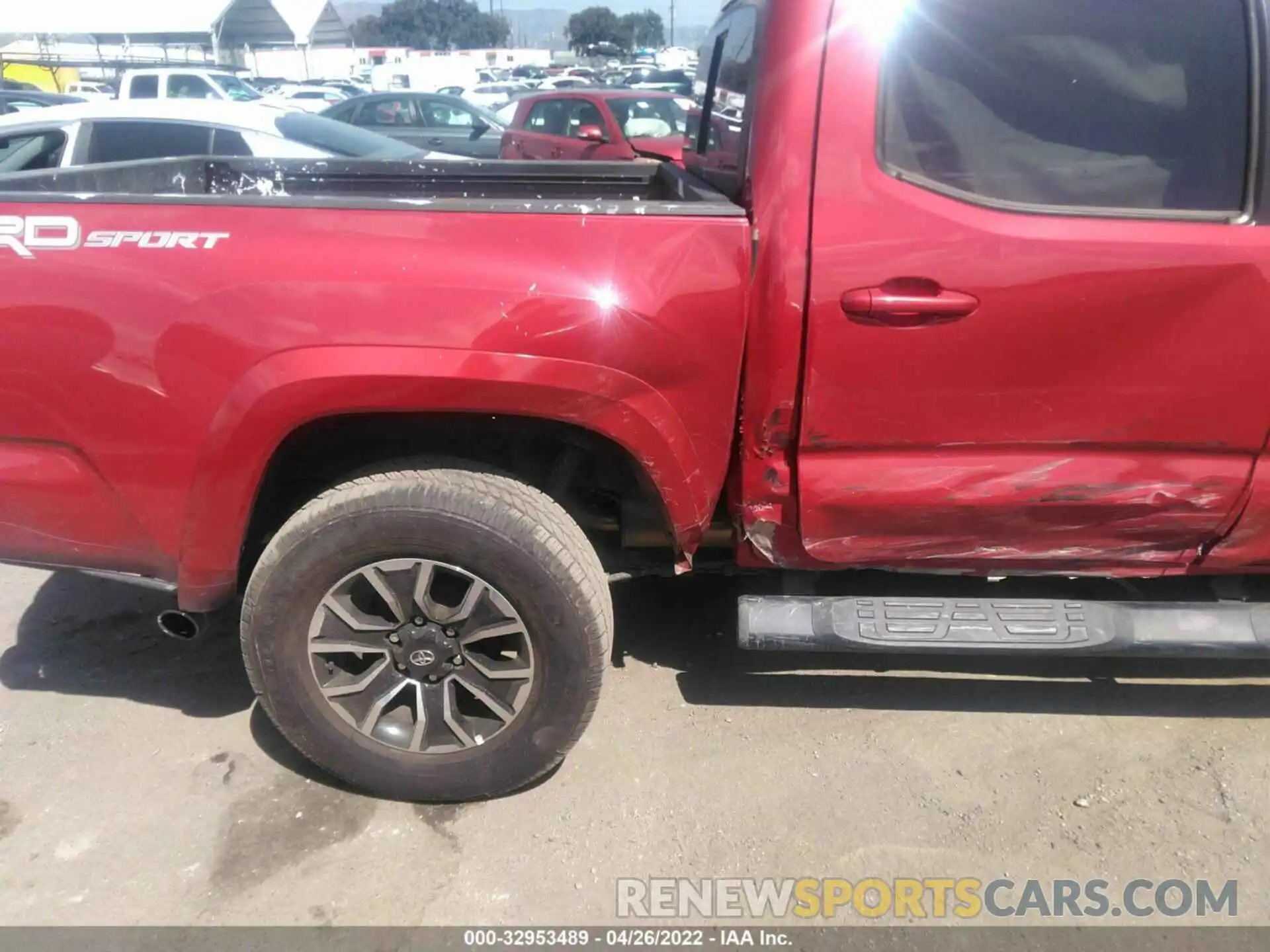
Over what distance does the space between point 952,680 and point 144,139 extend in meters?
6.36

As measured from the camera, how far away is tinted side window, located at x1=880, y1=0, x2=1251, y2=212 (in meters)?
2.06

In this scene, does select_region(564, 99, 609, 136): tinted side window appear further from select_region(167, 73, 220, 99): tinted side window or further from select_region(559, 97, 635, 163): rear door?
select_region(167, 73, 220, 99): tinted side window

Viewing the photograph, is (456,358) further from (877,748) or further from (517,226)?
(877,748)

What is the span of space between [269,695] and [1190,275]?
2390 mm

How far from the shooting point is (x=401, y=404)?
6.86 feet

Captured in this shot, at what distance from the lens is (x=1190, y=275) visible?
207cm

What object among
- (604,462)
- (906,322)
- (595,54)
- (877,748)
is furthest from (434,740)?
(595,54)

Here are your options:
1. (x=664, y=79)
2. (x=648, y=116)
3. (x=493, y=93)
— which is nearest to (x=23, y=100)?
(x=648, y=116)

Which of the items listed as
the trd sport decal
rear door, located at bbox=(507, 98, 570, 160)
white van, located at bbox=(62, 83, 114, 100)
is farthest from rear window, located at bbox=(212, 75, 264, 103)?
the trd sport decal

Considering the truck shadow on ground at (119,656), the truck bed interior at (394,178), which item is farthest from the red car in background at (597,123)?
the truck shadow on ground at (119,656)

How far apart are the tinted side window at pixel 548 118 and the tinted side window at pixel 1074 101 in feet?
29.6

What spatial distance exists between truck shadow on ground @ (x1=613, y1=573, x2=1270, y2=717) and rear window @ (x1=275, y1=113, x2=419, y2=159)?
5046 millimetres

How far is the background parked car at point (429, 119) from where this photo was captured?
43.1 feet

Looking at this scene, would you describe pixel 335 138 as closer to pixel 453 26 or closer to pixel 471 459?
pixel 471 459
